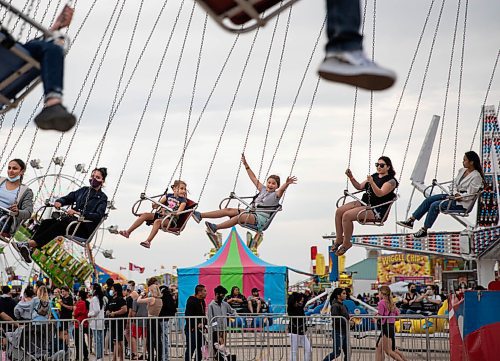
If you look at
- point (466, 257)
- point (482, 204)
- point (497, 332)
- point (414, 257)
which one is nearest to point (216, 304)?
point (497, 332)

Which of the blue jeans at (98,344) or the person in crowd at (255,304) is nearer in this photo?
the blue jeans at (98,344)

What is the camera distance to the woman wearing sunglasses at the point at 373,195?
13.2 metres

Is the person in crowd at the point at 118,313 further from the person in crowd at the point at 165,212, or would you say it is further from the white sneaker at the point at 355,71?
the white sneaker at the point at 355,71

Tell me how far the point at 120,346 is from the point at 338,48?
32.1 ft

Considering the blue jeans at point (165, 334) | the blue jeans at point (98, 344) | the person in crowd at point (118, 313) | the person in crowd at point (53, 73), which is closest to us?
the person in crowd at point (53, 73)

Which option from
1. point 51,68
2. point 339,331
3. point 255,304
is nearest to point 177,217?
point 339,331

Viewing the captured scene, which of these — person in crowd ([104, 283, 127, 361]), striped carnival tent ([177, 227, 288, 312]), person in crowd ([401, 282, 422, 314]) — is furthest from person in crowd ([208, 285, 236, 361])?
striped carnival tent ([177, 227, 288, 312])

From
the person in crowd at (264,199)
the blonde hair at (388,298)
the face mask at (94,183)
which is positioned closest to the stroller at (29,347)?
the face mask at (94,183)

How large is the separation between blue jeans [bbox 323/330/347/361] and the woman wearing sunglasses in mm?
1404

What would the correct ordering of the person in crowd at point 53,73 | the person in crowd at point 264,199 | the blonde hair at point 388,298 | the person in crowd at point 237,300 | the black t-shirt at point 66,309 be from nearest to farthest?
the person in crowd at point 53,73
the person in crowd at point 264,199
the blonde hair at point 388,298
the black t-shirt at point 66,309
the person in crowd at point 237,300

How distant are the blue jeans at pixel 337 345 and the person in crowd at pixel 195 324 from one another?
1825 millimetres

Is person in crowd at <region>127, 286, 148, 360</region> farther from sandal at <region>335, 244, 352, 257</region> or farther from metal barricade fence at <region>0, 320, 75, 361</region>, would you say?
sandal at <region>335, 244, 352, 257</region>

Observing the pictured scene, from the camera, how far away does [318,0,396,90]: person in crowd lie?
5.01m

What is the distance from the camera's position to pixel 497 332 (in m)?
10.6
